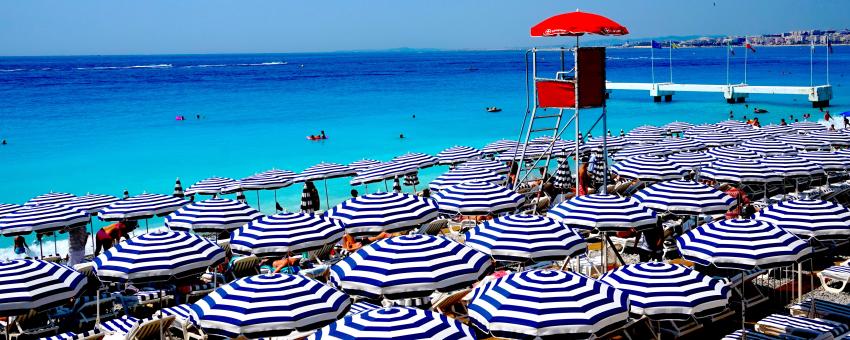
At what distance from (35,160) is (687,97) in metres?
51.3

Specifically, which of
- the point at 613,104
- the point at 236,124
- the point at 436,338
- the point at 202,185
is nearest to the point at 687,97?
the point at 613,104

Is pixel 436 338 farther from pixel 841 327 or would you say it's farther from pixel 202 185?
pixel 202 185

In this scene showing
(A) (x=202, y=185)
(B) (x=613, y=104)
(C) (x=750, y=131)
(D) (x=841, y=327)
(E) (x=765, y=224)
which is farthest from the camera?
(B) (x=613, y=104)

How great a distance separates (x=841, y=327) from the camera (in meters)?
8.59

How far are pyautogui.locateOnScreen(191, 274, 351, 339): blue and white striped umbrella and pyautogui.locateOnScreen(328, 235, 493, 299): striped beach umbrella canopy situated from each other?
510 millimetres

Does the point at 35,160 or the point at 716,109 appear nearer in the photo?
the point at 35,160

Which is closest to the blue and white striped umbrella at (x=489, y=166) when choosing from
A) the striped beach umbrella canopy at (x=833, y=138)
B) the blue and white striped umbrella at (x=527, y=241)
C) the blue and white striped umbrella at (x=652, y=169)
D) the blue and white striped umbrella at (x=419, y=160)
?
the blue and white striped umbrella at (x=419, y=160)

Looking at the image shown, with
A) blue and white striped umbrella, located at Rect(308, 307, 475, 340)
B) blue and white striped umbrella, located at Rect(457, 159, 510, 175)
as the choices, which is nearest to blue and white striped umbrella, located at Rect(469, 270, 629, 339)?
blue and white striped umbrella, located at Rect(308, 307, 475, 340)

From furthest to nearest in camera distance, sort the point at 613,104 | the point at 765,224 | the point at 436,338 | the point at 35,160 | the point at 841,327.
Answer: the point at 613,104 → the point at 35,160 → the point at 765,224 → the point at 841,327 → the point at 436,338

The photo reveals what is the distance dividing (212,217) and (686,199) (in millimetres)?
7426

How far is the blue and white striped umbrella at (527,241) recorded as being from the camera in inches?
384

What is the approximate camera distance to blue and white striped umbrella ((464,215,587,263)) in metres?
9.75

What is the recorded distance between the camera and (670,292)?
781 centimetres

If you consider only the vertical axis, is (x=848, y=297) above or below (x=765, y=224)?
below
